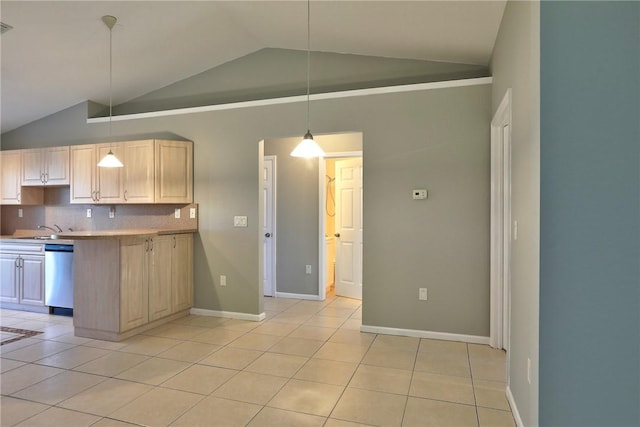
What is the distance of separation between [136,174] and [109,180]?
0.47 meters

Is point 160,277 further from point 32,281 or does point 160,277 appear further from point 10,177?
point 10,177

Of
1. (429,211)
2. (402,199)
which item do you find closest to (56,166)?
(402,199)

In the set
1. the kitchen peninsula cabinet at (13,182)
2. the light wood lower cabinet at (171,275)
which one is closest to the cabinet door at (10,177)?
the kitchen peninsula cabinet at (13,182)

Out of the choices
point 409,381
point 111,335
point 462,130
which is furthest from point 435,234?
point 111,335

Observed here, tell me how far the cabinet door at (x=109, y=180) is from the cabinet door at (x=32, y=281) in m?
1.05

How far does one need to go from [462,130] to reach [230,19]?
2653mm

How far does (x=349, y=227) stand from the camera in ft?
18.7

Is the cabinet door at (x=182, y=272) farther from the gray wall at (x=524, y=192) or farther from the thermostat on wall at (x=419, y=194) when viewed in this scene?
the gray wall at (x=524, y=192)

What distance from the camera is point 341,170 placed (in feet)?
19.0

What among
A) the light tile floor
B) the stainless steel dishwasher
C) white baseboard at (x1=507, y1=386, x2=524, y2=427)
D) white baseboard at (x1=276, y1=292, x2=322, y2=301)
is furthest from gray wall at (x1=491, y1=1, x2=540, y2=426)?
the stainless steel dishwasher

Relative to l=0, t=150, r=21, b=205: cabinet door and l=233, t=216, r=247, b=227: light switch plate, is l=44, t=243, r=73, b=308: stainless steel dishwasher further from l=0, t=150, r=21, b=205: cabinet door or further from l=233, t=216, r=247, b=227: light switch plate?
l=233, t=216, r=247, b=227: light switch plate

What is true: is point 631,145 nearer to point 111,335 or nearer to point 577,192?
point 577,192

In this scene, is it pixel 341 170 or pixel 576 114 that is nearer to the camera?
pixel 576 114

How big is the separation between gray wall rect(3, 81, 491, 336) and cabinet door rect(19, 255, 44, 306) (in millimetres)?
2172
